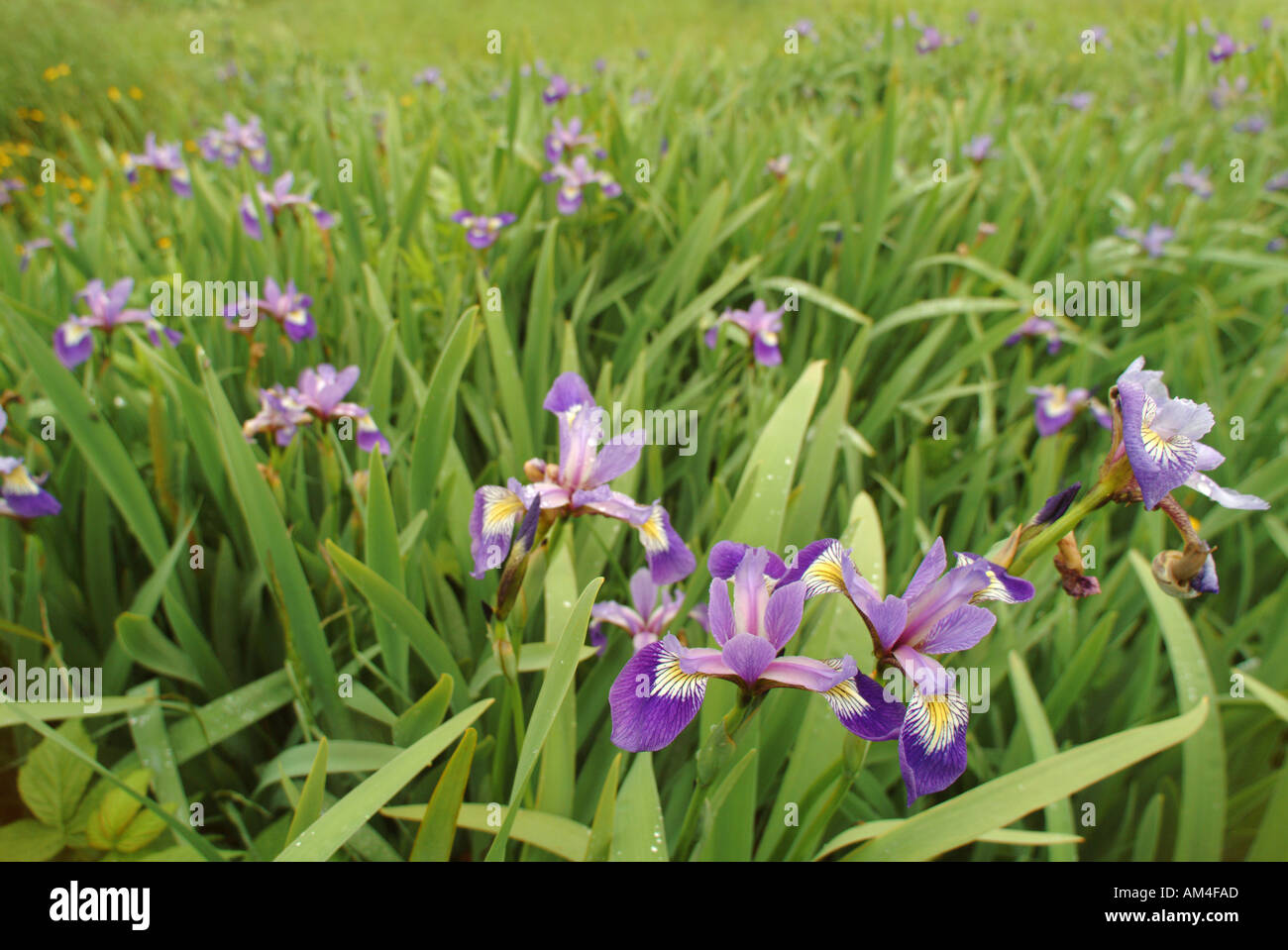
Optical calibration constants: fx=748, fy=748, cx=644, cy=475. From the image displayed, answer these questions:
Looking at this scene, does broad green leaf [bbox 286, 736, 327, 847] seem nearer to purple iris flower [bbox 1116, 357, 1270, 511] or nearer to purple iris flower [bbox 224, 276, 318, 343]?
purple iris flower [bbox 1116, 357, 1270, 511]

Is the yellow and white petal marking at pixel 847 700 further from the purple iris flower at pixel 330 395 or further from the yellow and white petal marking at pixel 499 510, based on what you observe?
the purple iris flower at pixel 330 395

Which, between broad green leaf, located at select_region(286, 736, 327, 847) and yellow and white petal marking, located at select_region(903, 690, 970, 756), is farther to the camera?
broad green leaf, located at select_region(286, 736, 327, 847)

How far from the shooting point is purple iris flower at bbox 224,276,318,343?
71.7 inches

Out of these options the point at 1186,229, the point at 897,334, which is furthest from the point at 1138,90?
the point at 897,334

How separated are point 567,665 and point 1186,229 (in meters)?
3.50

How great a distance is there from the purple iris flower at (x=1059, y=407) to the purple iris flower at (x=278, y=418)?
1.78m

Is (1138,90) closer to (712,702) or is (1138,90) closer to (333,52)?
(712,702)

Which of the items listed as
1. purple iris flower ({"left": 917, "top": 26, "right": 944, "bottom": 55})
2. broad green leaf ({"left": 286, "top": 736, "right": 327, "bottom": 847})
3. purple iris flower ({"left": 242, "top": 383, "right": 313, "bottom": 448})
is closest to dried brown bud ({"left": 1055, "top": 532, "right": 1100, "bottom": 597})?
broad green leaf ({"left": 286, "top": 736, "right": 327, "bottom": 847})

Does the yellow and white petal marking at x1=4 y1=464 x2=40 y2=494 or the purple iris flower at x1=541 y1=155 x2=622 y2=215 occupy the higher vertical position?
the purple iris flower at x1=541 y1=155 x2=622 y2=215

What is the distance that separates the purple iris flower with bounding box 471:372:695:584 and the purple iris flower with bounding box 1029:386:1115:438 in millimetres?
1354

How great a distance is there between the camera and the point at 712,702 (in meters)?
1.16

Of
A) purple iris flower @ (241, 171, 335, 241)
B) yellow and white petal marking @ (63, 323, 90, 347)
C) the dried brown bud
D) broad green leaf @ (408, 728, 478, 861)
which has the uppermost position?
purple iris flower @ (241, 171, 335, 241)

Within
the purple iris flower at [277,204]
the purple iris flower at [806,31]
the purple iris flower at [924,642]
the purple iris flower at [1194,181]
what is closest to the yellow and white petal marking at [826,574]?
the purple iris flower at [924,642]

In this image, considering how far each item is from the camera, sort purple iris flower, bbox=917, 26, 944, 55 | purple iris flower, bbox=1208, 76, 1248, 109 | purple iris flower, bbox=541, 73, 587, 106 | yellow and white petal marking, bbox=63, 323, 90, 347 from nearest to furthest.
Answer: yellow and white petal marking, bbox=63, 323, 90, 347
purple iris flower, bbox=541, 73, 587, 106
purple iris flower, bbox=1208, 76, 1248, 109
purple iris flower, bbox=917, 26, 944, 55
